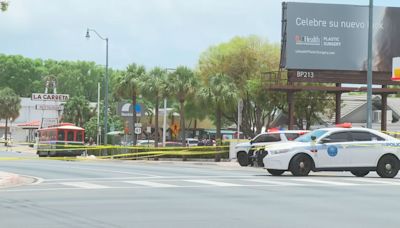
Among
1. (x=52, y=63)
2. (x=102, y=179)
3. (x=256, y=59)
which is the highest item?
(x=52, y=63)

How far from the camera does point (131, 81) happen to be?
57.8 m

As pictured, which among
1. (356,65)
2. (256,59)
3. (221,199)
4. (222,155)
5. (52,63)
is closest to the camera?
(221,199)

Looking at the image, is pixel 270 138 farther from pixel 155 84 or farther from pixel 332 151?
pixel 155 84

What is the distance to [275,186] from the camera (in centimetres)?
1762

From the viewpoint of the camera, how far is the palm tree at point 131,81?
57.6 meters

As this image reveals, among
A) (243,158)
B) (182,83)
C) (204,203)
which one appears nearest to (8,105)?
(182,83)

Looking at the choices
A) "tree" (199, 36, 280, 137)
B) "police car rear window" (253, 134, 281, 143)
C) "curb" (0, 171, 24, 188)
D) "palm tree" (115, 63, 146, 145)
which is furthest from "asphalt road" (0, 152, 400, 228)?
"tree" (199, 36, 280, 137)

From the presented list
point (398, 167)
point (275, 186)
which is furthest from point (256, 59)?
point (275, 186)

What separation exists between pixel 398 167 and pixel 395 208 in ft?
30.3

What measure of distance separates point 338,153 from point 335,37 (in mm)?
24284

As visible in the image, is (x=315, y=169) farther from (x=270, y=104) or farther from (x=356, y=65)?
(x=270, y=104)

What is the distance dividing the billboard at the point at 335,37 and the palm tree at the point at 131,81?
703 inches

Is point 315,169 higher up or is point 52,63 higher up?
point 52,63

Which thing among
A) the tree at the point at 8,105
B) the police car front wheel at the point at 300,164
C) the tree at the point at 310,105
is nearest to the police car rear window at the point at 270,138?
the police car front wheel at the point at 300,164
